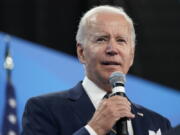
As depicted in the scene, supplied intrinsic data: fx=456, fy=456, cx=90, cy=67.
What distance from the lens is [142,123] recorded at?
2.00 meters

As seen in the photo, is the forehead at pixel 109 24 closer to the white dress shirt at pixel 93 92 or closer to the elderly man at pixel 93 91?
the elderly man at pixel 93 91

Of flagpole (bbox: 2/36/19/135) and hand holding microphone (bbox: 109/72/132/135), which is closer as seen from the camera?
hand holding microphone (bbox: 109/72/132/135)

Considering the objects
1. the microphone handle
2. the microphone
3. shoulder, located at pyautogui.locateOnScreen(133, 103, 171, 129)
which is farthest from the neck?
the microphone handle

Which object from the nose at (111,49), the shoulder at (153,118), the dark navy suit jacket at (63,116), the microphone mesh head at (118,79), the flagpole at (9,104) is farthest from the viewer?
the flagpole at (9,104)

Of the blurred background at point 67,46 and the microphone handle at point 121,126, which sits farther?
the blurred background at point 67,46

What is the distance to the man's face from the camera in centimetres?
198

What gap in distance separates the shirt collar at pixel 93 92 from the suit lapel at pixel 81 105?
0.08ft

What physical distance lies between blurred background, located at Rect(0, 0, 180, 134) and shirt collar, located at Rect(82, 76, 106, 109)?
1.11 metres

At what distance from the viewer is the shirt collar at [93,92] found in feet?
6.73

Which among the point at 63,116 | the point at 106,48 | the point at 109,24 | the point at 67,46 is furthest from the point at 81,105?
the point at 67,46

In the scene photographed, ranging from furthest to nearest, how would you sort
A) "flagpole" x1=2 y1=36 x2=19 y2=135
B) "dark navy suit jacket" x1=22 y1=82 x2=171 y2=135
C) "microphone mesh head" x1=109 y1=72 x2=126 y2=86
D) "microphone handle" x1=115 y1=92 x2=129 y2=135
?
"flagpole" x1=2 y1=36 x2=19 y2=135, "dark navy suit jacket" x1=22 y1=82 x2=171 y2=135, "microphone mesh head" x1=109 y1=72 x2=126 y2=86, "microphone handle" x1=115 y1=92 x2=129 y2=135

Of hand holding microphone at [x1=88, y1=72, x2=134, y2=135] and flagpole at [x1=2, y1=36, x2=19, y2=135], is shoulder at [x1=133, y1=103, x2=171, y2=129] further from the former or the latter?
flagpole at [x1=2, y1=36, x2=19, y2=135]

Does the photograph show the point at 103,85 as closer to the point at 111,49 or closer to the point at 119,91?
the point at 111,49

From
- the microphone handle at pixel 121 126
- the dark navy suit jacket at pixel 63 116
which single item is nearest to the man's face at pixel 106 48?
the dark navy suit jacket at pixel 63 116
